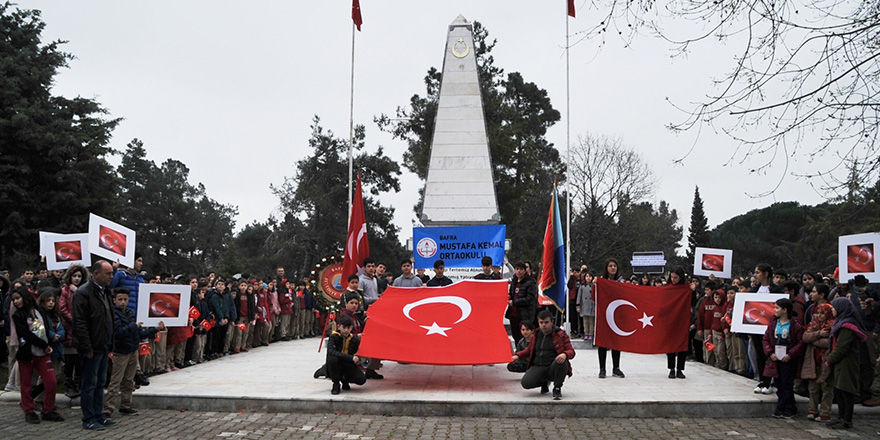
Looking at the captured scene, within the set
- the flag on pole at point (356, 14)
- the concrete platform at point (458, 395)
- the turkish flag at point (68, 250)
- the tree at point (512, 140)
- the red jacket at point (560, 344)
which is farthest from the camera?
the tree at point (512, 140)

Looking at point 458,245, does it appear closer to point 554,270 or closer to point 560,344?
point 554,270

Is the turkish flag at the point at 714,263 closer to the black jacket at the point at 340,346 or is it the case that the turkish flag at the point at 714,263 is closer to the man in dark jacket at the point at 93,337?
the black jacket at the point at 340,346

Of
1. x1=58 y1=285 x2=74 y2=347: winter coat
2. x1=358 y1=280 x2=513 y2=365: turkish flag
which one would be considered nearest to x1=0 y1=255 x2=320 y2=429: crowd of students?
x1=58 y1=285 x2=74 y2=347: winter coat

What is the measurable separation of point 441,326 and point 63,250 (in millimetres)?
6846

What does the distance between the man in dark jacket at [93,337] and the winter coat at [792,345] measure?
8.35 m

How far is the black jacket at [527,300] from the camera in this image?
11680 mm

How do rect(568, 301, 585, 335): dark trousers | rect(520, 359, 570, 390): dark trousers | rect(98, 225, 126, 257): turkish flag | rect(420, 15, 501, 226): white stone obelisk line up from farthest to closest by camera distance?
rect(420, 15, 501, 226): white stone obelisk
rect(568, 301, 585, 335): dark trousers
rect(98, 225, 126, 257): turkish flag
rect(520, 359, 570, 390): dark trousers

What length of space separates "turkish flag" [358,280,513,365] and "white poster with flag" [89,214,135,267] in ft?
13.2

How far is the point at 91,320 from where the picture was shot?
8234 millimetres

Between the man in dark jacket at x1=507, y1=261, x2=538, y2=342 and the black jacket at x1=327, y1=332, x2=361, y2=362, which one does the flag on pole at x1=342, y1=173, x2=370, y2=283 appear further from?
the black jacket at x1=327, y1=332, x2=361, y2=362

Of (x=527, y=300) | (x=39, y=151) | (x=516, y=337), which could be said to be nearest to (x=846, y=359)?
(x=527, y=300)

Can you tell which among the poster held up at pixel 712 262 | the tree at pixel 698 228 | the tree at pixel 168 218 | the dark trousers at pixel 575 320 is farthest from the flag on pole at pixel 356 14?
the tree at pixel 698 228

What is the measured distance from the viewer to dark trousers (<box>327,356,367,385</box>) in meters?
9.85

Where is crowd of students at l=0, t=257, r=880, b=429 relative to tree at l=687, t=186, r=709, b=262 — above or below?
below
